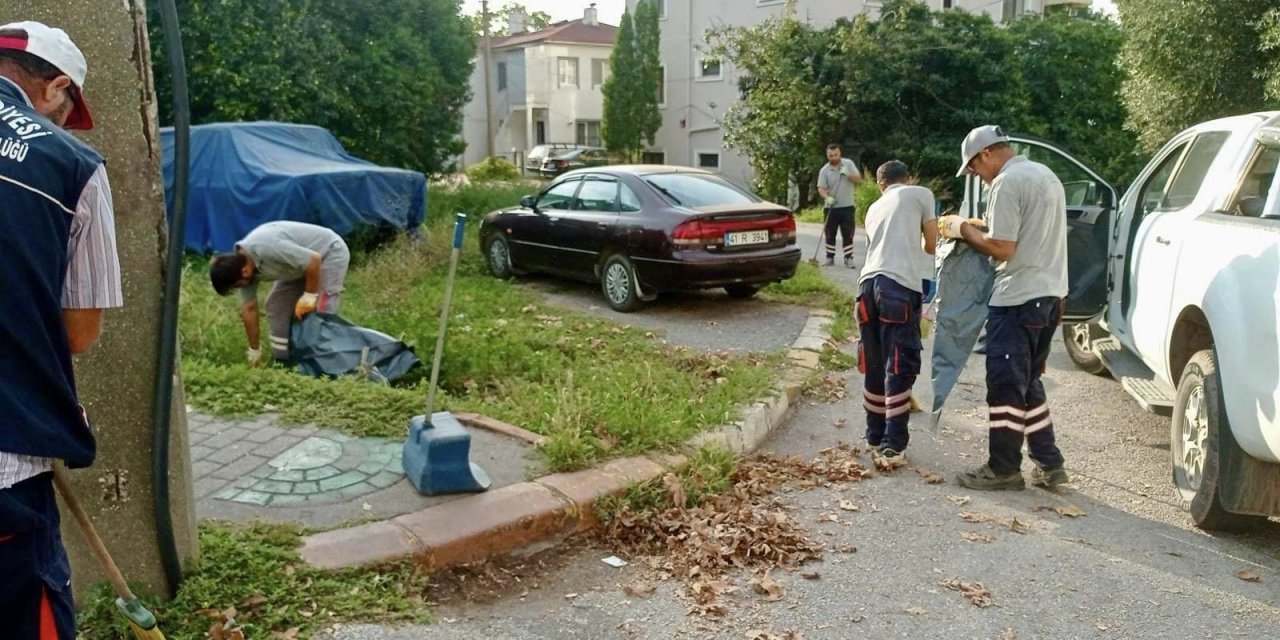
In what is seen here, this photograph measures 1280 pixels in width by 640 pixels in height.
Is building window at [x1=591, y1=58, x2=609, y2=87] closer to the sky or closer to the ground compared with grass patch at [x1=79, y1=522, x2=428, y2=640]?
closer to the sky

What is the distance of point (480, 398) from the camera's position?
736cm

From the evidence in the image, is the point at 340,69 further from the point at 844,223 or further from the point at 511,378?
the point at 511,378

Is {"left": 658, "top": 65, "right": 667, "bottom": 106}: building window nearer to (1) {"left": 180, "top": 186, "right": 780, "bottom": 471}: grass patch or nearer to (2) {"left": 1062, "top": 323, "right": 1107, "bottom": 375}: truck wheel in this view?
(1) {"left": 180, "top": 186, "right": 780, "bottom": 471}: grass patch

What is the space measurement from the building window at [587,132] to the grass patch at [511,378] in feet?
136

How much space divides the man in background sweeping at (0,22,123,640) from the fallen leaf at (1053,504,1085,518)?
455 cm

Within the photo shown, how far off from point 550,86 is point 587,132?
305 centimetres

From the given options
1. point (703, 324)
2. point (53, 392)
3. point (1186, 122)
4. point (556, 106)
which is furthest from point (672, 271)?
point (556, 106)

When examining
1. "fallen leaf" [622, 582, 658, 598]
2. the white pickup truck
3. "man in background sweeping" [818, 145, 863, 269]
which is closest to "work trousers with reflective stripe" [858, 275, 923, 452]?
the white pickup truck

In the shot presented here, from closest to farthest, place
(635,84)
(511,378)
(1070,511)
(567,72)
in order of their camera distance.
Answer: (1070,511) < (511,378) < (635,84) < (567,72)

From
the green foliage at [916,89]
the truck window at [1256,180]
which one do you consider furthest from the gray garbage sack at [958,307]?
the green foliage at [916,89]

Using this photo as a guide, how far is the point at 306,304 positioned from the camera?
778cm

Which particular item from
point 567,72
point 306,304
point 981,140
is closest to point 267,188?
point 306,304

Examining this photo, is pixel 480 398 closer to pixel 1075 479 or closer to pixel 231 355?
pixel 231 355

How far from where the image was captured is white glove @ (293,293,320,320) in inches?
306
